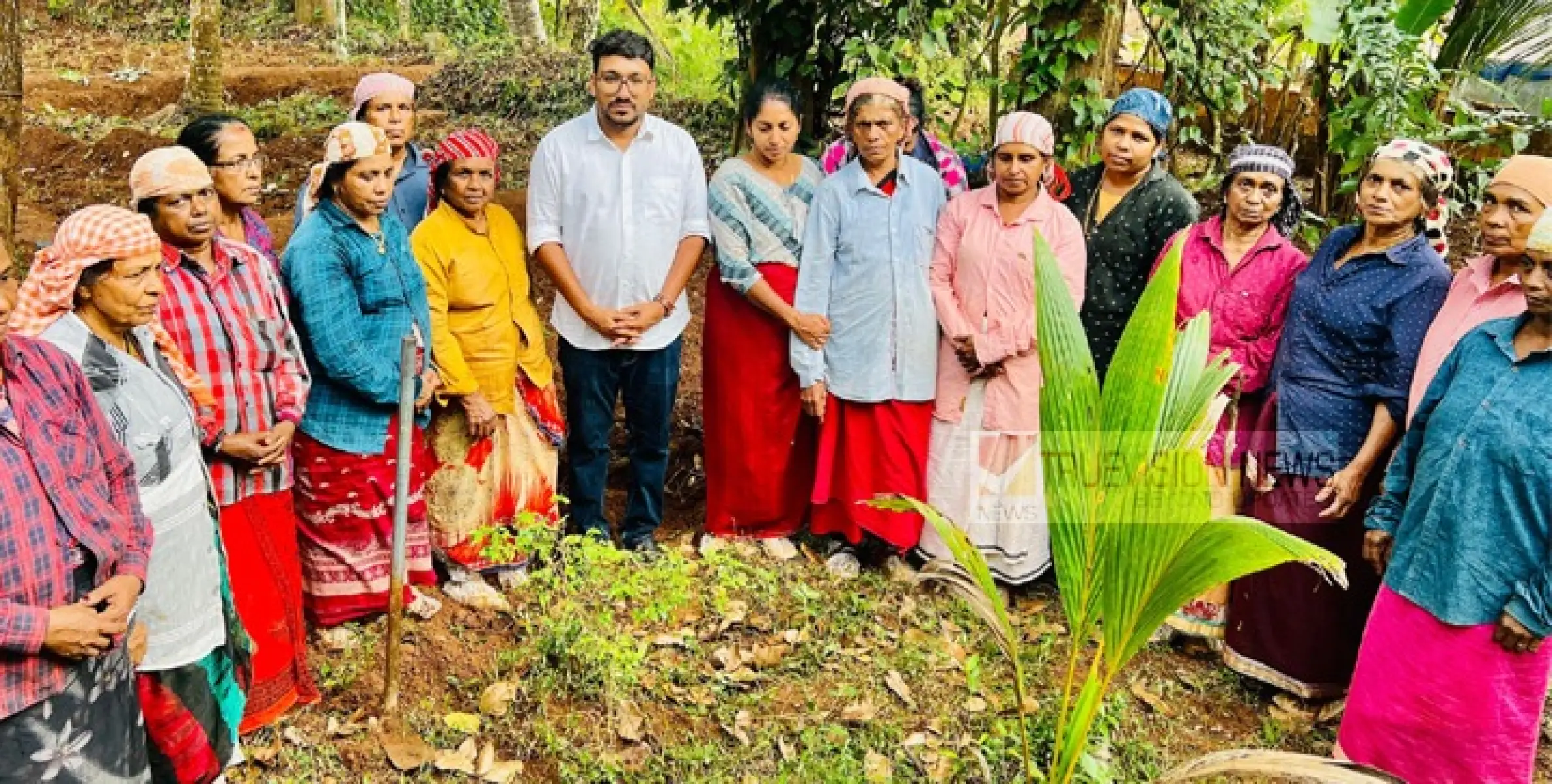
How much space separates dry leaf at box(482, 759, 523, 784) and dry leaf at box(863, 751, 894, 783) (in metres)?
0.97

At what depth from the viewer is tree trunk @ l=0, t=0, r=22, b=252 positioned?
12.5 ft

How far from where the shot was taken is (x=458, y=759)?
339 centimetres

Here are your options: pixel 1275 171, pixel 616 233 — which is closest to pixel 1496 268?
pixel 1275 171

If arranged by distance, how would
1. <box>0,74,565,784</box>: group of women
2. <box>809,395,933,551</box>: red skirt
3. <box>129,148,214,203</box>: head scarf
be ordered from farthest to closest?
1. <box>809,395,933,551</box>: red skirt
2. <box>129,148,214,203</box>: head scarf
3. <box>0,74,565,784</box>: group of women

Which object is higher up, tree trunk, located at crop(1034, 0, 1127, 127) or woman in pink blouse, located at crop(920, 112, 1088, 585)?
tree trunk, located at crop(1034, 0, 1127, 127)

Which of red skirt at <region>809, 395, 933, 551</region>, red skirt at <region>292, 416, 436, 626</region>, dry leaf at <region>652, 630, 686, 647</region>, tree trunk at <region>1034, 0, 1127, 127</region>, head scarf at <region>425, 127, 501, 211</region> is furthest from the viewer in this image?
tree trunk at <region>1034, 0, 1127, 127</region>

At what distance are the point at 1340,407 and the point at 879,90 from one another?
1782 millimetres

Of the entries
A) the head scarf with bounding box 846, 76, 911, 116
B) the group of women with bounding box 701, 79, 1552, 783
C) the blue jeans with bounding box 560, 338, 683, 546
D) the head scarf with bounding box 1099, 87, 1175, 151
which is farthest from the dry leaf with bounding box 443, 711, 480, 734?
the head scarf with bounding box 1099, 87, 1175, 151

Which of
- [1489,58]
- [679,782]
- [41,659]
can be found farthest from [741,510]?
[1489,58]

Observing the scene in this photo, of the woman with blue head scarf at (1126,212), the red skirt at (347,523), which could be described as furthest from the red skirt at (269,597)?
the woman with blue head scarf at (1126,212)

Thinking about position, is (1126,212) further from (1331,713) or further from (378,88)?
(378,88)

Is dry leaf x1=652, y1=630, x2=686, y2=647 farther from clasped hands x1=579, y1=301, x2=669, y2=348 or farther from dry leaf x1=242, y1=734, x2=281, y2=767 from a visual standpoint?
dry leaf x1=242, y1=734, x2=281, y2=767

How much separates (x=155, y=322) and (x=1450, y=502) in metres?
3.24

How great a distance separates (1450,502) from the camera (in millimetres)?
3029
